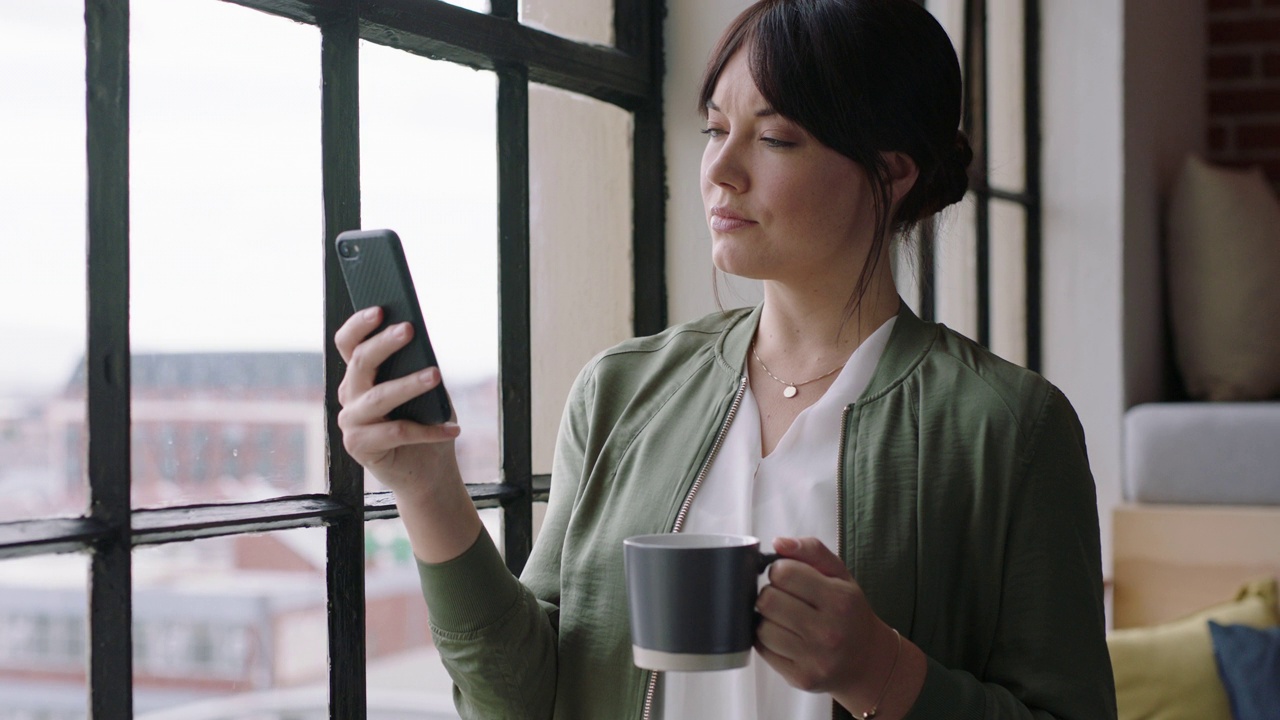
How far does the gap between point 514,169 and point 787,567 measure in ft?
2.14

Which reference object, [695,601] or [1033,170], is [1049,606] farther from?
[1033,170]

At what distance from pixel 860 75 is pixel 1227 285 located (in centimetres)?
186

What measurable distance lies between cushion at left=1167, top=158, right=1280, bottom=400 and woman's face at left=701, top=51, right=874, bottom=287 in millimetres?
1835

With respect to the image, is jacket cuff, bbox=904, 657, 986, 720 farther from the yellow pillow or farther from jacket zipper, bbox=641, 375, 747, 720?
the yellow pillow

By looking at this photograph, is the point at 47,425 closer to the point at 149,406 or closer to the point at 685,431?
the point at 149,406

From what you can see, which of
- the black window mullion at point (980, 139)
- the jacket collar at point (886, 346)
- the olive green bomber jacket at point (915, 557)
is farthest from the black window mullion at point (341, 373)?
the black window mullion at point (980, 139)

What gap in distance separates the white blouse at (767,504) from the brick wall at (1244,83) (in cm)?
243

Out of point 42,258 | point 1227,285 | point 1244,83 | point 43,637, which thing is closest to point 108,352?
point 42,258

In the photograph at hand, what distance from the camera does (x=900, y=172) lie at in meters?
1.02

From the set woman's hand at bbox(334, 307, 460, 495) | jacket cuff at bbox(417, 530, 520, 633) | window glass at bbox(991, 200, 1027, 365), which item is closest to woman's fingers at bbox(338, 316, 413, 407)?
woman's hand at bbox(334, 307, 460, 495)

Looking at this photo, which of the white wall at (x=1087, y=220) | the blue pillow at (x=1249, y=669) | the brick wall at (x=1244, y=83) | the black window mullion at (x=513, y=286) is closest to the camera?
the black window mullion at (x=513, y=286)

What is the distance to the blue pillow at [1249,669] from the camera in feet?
6.25

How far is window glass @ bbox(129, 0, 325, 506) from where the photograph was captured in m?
0.91

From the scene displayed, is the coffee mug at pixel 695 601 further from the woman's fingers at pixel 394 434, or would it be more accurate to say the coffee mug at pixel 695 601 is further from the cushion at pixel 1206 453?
the cushion at pixel 1206 453
